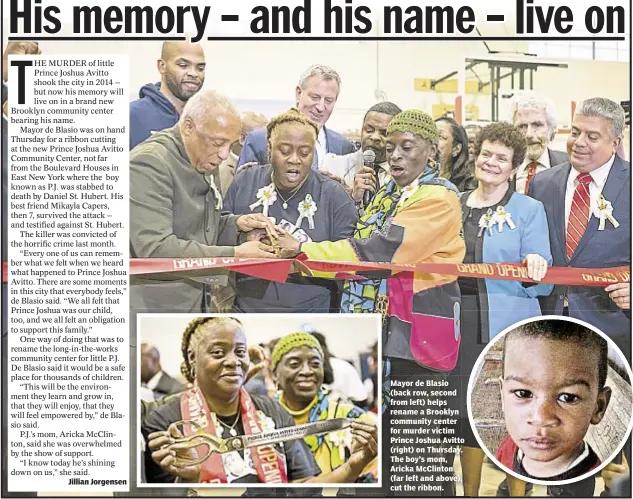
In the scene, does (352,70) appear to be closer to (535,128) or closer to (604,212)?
(535,128)

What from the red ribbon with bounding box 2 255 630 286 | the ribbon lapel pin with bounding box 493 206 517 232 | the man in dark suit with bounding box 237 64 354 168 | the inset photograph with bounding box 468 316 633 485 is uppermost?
the man in dark suit with bounding box 237 64 354 168

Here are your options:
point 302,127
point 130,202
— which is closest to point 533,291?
point 302,127

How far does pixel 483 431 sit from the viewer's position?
315 centimetres

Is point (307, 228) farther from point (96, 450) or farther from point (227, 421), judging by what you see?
point (96, 450)

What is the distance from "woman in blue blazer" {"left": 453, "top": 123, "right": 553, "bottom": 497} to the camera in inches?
123

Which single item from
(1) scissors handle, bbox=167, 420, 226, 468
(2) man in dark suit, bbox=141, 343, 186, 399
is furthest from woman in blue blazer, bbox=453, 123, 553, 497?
(2) man in dark suit, bbox=141, 343, 186, 399

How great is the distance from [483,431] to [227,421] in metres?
0.89

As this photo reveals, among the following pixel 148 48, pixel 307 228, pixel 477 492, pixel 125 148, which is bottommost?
pixel 477 492

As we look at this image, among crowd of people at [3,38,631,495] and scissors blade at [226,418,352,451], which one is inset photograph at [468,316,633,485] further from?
scissors blade at [226,418,352,451]

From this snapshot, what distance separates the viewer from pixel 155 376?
3119 mm

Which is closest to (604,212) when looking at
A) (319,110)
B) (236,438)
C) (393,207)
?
(393,207)

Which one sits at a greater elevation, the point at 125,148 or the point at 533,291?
the point at 125,148

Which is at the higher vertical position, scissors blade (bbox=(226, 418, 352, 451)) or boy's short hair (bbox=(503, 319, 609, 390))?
boy's short hair (bbox=(503, 319, 609, 390))

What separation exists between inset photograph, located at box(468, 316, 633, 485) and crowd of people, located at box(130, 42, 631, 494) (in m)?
0.06
